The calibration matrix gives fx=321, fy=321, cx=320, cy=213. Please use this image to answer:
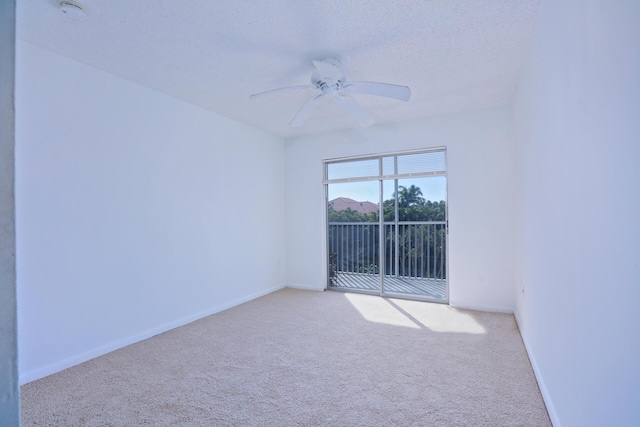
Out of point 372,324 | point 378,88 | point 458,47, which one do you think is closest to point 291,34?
point 378,88

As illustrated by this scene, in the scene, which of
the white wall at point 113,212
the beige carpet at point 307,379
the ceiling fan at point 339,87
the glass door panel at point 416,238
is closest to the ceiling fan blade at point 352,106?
the ceiling fan at point 339,87

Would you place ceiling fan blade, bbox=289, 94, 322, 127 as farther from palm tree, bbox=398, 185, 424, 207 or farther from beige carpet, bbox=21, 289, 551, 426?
beige carpet, bbox=21, 289, 551, 426

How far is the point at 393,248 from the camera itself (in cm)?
446

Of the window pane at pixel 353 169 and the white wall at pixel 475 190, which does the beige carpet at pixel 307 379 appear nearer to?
the white wall at pixel 475 190

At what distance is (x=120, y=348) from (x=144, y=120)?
2.06 meters

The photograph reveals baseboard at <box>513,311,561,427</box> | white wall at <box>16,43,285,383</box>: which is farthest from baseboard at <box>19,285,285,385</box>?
baseboard at <box>513,311,561,427</box>

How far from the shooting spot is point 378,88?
2414 millimetres

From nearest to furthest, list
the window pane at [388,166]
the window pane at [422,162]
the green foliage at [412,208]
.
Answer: the window pane at [422,162]
the green foliage at [412,208]
the window pane at [388,166]

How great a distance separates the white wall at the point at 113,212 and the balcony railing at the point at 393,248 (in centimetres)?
149

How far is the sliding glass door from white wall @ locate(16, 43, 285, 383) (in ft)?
4.75

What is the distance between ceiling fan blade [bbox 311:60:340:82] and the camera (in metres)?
2.32

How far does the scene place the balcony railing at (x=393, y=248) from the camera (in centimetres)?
424

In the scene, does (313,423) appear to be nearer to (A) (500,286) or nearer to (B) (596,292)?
(B) (596,292)

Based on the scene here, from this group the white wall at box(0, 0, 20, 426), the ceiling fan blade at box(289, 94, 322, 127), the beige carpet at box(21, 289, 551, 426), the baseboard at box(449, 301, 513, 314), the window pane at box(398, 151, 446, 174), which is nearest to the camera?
the white wall at box(0, 0, 20, 426)
